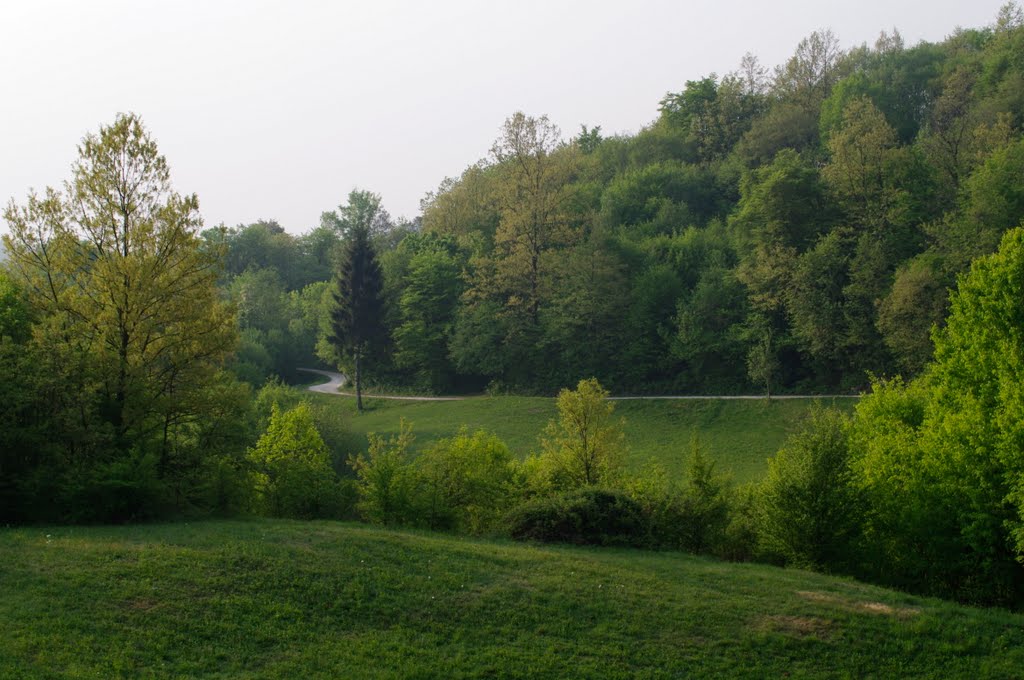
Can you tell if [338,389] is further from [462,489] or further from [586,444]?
[462,489]

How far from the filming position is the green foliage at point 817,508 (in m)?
20.7

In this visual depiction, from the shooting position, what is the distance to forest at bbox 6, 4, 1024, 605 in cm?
2031

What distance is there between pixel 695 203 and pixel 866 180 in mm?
23991

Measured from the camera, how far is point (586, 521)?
21609 mm

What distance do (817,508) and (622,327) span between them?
39.4 meters

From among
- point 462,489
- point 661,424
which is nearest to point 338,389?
point 661,424

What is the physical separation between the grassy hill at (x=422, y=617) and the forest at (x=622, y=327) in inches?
132

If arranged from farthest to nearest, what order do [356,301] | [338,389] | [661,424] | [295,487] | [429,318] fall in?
[338,389] → [429,318] → [356,301] → [661,424] → [295,487]

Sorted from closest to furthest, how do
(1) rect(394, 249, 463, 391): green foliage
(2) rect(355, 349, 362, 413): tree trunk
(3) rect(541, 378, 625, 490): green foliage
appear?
(3) rect(541, 378, 625, 490): green foliage, (2) rect(355, 349, 362, 413): tree trunk, (1) rect(394, 249, 463, 391): green foliage

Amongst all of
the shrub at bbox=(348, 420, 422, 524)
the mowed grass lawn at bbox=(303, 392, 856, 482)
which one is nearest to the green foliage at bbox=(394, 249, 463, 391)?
the mowed grass lawn at bbox=(303, 392, 856, 482)

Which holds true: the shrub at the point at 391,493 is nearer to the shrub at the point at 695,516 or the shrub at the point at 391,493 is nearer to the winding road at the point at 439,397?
the shrub at the point at 695,516

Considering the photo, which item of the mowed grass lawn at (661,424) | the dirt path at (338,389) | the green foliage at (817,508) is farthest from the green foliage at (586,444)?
the dirt path at (338,389)

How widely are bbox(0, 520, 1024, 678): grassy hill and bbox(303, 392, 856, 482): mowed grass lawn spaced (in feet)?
71.0

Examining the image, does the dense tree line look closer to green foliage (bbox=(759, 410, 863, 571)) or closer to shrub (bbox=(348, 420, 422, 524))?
green foliage (bbox=(759, 410, 863, 571))
